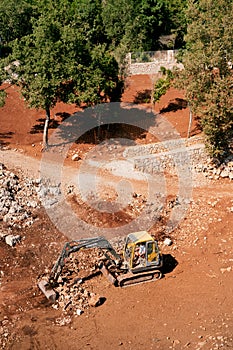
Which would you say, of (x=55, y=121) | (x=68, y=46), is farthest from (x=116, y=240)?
(x=55, y=121)

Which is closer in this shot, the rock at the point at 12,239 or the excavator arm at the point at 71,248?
the excavator arm at the point at 71,248

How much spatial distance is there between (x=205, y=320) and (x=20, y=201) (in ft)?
38.2

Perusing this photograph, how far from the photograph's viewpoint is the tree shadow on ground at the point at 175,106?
36406 millimetres

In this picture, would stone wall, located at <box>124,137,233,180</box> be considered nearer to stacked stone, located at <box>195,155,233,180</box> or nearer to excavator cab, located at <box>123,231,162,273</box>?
stacked stone, located at <box>195,155,233,180</box>

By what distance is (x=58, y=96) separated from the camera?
3009 centimetres

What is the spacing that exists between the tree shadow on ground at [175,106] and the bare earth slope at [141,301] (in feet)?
45.9

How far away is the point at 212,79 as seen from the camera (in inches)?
1102

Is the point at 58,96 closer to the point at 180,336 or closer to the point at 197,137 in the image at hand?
the point at 197,137

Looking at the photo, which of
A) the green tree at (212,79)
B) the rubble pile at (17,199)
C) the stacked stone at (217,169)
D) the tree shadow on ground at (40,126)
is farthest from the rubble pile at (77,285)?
the tree shadow on ground at (40,126)

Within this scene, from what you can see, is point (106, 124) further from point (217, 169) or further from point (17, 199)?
point (17, 199)

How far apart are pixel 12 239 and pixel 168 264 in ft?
24.2

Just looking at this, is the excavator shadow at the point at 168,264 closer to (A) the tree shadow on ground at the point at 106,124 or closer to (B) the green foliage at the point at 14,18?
(A) the tree shadow on ground at the point at 106,124

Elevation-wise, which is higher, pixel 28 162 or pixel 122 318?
pixel 28 162

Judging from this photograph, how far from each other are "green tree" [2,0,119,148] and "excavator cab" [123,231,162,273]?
13.6m
